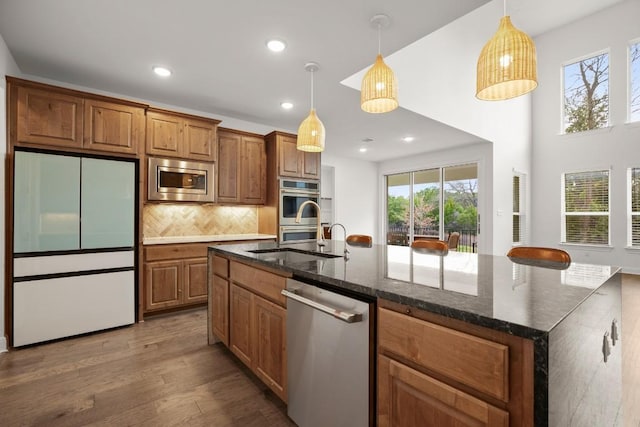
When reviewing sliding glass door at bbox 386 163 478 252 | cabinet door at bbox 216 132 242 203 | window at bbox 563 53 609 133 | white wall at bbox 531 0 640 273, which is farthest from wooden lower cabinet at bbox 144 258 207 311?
window at bbox 563 53 609 133

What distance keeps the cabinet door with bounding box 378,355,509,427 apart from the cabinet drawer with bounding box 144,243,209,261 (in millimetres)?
3005

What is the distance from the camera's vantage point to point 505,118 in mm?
6207

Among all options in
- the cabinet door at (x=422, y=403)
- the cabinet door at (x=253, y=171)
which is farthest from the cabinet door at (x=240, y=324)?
the cabinet door at (x=253, y=171)

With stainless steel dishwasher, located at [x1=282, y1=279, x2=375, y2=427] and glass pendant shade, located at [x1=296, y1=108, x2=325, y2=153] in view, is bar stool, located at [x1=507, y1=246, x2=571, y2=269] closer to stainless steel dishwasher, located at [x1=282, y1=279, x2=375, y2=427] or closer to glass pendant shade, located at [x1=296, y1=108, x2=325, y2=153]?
stainless steel dishwasher, located at [x1=282, y1=279, x2=375, y2=427]

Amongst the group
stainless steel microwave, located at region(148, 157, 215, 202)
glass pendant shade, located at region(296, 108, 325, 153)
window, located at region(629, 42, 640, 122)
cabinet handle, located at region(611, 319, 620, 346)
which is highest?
window, located at region(629, 42, 640, 122)

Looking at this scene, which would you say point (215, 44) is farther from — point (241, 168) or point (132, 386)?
point (132, 386)

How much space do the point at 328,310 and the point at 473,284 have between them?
611 millimetres

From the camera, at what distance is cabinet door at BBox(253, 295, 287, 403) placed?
173 centimetres

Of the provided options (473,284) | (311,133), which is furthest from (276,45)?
(473,284)

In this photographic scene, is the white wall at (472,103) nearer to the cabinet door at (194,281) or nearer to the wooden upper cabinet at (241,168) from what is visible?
the wooden upper cabinet at (241,168)

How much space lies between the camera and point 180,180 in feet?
12.5

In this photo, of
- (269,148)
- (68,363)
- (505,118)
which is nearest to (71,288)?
(68,363)

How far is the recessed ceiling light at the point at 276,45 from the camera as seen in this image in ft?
8.53

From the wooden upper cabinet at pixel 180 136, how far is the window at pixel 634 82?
7.91 meters
